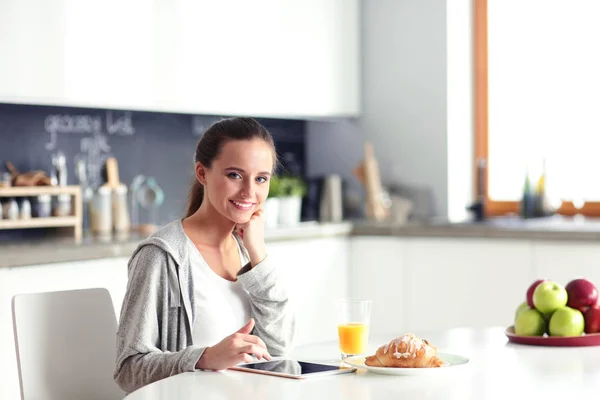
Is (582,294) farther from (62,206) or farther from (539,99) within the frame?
(539,99)

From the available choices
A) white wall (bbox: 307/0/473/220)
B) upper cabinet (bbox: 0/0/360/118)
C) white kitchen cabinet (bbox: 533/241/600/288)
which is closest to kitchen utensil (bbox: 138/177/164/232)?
upper cabinet (bbox: 0/0/360/118)

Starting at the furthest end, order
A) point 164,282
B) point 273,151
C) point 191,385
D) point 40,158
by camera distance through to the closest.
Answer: point 40,158
point 273,151
point 164,282
point 191,385

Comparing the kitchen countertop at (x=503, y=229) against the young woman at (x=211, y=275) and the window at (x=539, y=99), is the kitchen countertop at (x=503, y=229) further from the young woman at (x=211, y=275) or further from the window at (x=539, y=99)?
the young woman at (x=211, y=275)

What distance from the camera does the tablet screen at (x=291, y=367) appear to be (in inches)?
68.2

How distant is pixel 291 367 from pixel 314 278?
89.5 inches

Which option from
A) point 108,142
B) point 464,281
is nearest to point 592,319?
point 464,281

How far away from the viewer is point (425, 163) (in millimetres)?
4555

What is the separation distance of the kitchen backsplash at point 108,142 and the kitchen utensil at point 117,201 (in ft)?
0.22

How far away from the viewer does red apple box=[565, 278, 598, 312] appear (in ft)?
6.58

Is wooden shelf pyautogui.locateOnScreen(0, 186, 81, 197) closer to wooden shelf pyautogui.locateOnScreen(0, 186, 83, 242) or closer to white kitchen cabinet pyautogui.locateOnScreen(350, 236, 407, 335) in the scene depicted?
wooden shelf pyautogui.locateOnScreen(0, 186, 83, 242)

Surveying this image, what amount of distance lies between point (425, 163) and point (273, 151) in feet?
8.48

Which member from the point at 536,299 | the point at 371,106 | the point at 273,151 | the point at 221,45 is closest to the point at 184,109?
the point at 221,45

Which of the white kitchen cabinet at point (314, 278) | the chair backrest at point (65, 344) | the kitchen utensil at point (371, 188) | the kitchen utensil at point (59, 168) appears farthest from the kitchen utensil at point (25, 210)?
the kitchen utensil at point (371, 188)

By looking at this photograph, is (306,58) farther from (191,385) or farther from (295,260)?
(191,385)
